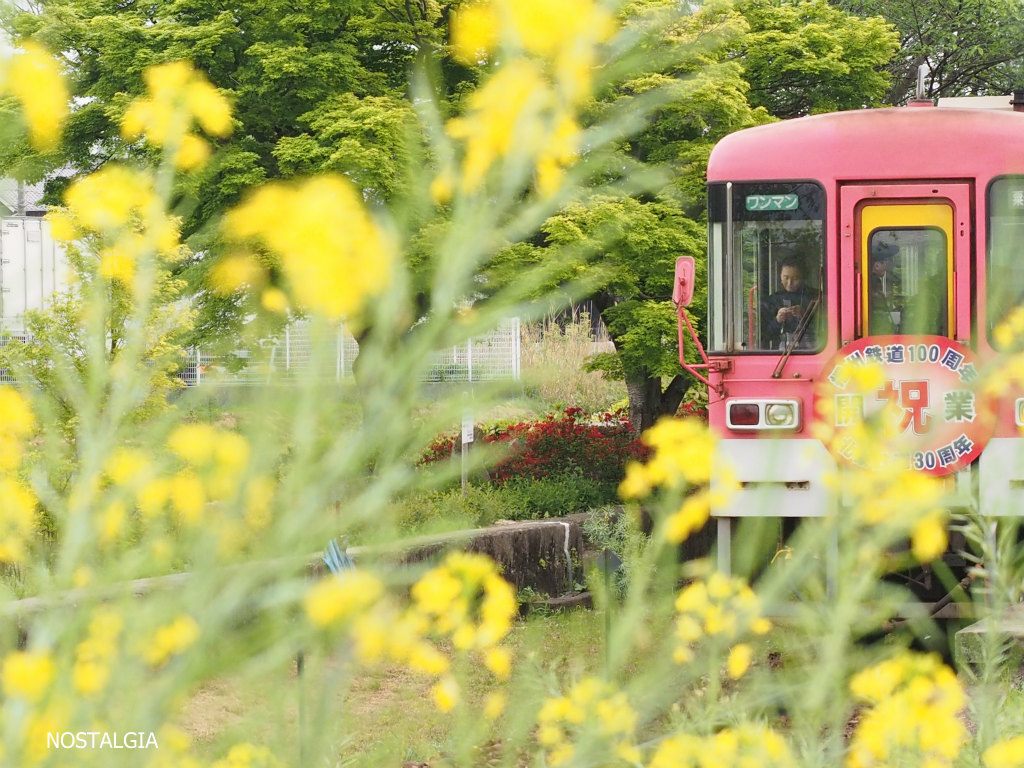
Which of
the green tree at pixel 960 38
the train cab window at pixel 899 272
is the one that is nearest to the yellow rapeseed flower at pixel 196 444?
the train cab window at pixel 899 272

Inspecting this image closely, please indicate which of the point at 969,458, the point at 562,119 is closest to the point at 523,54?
the point at 562,119

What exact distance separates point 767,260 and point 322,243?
567 cm

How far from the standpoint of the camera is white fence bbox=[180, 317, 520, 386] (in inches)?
40.5

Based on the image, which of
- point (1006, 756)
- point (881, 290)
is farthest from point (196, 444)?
point (881, 290)

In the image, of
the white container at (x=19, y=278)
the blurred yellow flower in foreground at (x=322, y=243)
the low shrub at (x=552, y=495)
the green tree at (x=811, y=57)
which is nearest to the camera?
the blurred yellow flower in foreground at (x=322, y=243)

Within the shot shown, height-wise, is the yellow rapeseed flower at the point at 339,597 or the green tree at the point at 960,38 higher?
the green tree at the point at 960,38

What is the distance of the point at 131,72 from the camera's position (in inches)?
401

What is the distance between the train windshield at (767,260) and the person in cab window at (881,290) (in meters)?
0.27

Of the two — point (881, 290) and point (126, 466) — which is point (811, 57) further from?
point (126, 466)

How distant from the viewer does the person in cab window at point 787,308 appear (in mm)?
6258

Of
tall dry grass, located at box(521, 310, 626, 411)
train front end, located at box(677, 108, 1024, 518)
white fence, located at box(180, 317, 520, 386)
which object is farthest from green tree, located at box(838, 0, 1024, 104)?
white fence, located at box(180, 317, 520, 386)

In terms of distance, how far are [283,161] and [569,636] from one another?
552 cm

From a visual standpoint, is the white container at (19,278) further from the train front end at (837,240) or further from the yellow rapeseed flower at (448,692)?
the train front end at (837,240)

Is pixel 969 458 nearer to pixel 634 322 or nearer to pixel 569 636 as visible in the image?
pixel 569 636
